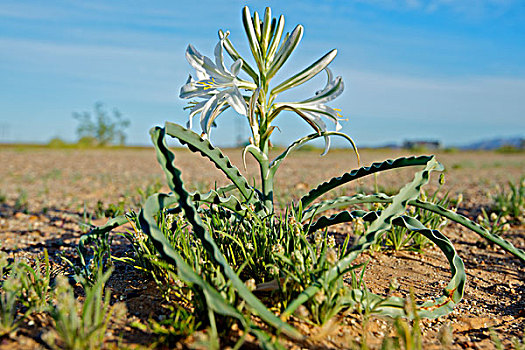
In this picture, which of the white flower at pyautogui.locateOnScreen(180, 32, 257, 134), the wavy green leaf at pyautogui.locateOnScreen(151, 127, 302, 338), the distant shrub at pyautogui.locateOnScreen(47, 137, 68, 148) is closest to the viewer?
the wavy green leaf at pyautogui.locateOnScreen(151, 127, 302, 338)

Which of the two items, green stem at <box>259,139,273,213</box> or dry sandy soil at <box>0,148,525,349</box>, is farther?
green stem at <box>259,139,273,213</box>

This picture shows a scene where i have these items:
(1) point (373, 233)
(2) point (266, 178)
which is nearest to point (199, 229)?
(2) point (266, 178)

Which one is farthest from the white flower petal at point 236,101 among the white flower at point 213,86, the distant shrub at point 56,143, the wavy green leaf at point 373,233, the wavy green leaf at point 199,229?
the distant shrub at point 56,143

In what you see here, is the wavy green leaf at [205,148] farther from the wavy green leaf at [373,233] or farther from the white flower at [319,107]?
the wavy green leaf at [373,233]

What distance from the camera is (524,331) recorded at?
2.24 metres

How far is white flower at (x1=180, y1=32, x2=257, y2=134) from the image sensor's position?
2.18m

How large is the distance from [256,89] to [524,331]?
6.44ft

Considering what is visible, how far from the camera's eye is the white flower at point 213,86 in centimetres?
218

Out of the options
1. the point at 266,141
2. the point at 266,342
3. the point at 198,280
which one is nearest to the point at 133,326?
Answer: the point at 198,280

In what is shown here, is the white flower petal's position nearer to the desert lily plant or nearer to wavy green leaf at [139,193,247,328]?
the desert lily plant

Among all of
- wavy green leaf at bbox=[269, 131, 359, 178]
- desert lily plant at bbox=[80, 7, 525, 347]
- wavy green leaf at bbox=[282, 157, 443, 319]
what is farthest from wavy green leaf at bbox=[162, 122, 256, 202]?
wavy green leaf at bbox=[282, 157, 443, 319]

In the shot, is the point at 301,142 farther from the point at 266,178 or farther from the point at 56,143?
the point at 56,143

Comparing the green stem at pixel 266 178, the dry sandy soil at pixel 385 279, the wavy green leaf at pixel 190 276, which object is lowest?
the dry sandy soil at pixel 385 279

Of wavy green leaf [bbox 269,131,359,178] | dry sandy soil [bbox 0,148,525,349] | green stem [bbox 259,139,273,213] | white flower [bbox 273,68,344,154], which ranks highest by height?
white flower [bbox 273,68,344,154]
